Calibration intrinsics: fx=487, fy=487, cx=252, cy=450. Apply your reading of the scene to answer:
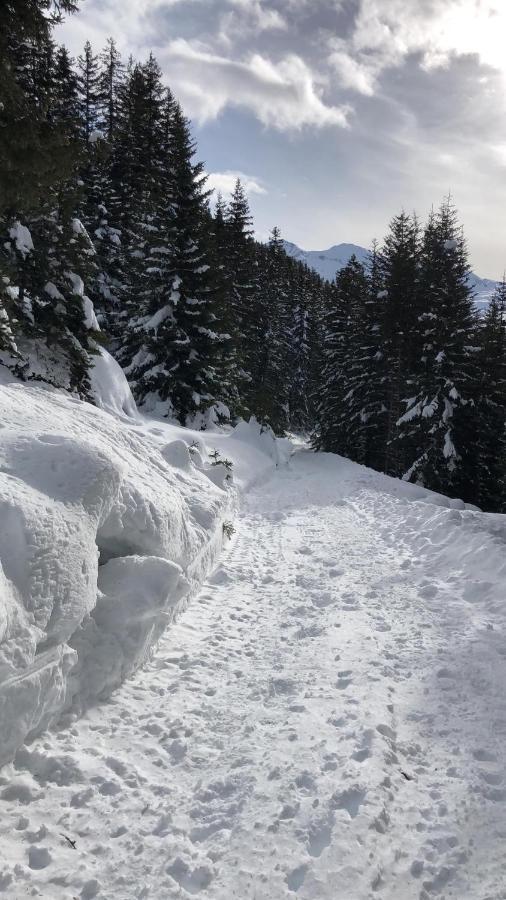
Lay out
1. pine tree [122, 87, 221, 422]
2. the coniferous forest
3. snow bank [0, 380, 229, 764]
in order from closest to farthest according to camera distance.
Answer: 1. snow bank [0, 380, 229, 764]
2. the coniferous forest
3. pine tree [122, 87, 221, 422]

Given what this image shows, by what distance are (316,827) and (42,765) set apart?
2.06 meters

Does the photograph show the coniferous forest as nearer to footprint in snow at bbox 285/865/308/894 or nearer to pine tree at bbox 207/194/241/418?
pine tree at bbox 207/194/241/418

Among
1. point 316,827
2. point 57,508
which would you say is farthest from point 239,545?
point 316,827

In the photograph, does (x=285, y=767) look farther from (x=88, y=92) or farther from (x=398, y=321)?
(x=88, y=92)

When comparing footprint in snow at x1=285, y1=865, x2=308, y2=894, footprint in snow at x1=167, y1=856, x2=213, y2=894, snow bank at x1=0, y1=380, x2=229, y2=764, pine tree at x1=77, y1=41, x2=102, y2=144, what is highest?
pine tree at x1=77, y1=41, x2=102, y2=144

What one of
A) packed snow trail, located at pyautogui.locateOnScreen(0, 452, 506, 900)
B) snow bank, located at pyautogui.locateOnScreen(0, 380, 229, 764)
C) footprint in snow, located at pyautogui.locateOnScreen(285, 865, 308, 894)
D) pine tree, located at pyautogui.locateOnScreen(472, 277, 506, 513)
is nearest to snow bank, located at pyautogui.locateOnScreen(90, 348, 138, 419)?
snow bank, located at pyautogui.locateOnScreen(0, 380, 229, 764)

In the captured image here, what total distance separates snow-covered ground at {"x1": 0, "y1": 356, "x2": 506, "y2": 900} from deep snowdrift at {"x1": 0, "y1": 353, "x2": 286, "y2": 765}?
0.06m

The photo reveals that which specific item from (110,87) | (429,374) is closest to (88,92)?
(110,87)

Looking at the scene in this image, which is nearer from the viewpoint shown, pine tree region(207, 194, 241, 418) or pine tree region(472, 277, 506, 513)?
pine tree region(207, 194, 241, 418)

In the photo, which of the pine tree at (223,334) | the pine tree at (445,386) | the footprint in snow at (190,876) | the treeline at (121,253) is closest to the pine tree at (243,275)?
the treeline at (121,253)

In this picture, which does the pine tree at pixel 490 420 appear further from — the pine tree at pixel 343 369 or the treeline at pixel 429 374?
the pine tree at pixel 343 369

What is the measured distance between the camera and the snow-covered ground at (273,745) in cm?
Result: 306

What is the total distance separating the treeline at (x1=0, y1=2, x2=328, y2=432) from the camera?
24.4 feet

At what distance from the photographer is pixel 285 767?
393 cm
